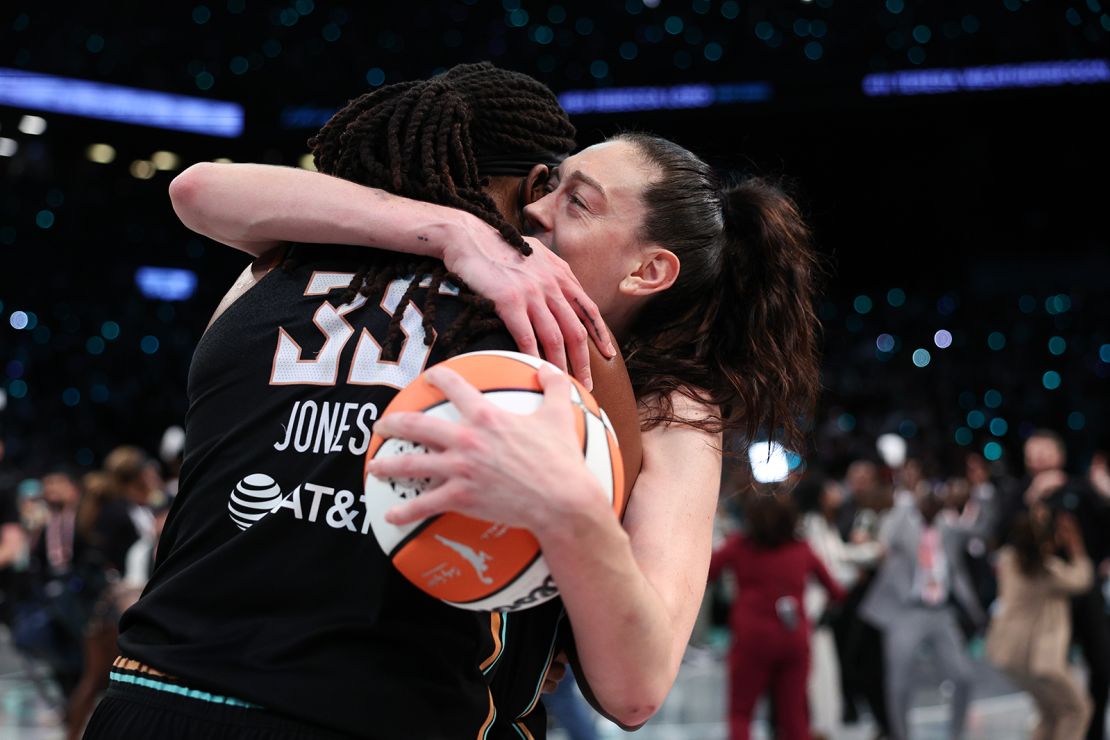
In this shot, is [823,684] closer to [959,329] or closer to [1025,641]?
[1025,641]

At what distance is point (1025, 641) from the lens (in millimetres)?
7602

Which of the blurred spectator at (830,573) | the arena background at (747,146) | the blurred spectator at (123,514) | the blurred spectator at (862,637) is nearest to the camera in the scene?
the blurred spectator at (123,514)

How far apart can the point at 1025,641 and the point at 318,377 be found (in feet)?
23.3

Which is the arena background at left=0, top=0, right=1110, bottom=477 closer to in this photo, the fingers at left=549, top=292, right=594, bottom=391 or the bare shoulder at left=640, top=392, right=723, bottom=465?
the bare shoulder at left=640, top=392, right=723, bottom=465

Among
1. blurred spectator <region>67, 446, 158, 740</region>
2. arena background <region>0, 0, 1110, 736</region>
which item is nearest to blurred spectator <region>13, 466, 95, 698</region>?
blurred spectator <region>67, 446, 158, 740</region>

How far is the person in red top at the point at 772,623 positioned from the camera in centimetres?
709

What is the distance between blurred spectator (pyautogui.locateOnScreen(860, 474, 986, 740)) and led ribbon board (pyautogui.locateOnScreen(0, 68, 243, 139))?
1660cm

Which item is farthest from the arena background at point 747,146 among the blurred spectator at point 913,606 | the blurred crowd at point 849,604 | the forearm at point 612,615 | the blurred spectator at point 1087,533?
the forearm at point 612,615

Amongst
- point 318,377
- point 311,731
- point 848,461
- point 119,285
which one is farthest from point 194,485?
point 119,285

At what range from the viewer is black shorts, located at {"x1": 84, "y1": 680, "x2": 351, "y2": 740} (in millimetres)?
1516

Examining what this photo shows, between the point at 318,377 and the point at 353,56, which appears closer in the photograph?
the point at 318,377

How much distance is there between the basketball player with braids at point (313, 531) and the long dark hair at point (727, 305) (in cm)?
39

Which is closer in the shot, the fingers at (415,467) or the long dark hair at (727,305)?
the fingers at (415,467)

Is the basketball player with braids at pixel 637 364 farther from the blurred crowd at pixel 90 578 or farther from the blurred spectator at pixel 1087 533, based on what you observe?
the blurred spectator at pixel 1087 533
